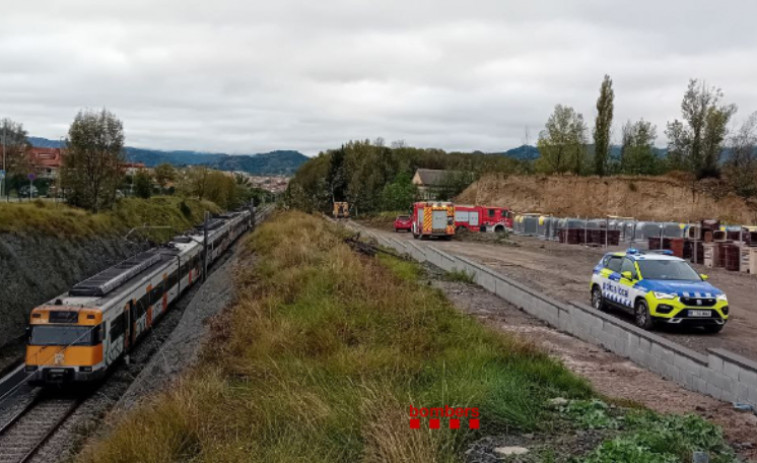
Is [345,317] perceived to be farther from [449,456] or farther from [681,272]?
[681,272]

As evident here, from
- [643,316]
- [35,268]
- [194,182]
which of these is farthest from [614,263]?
[194,182]

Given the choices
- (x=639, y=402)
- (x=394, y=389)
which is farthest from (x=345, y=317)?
(x=639, y=402)

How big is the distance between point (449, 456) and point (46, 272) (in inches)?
1243

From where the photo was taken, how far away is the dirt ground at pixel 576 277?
1385 centimetres

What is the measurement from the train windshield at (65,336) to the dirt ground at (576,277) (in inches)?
563

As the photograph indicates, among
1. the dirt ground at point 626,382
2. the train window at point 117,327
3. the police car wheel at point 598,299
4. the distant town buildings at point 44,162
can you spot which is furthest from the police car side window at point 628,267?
the distant town buildings at point 44,162

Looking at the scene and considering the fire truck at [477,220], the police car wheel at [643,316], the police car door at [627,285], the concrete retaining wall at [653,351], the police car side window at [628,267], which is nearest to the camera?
the concrete retaining wall at [653,351]

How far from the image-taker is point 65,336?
52.1 ft

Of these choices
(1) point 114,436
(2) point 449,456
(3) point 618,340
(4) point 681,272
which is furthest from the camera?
(4) point 681,272

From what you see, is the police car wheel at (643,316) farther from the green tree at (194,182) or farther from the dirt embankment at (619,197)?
the green tree at (194,182)

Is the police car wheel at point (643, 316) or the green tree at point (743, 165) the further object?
the green tree at point (743, 165)

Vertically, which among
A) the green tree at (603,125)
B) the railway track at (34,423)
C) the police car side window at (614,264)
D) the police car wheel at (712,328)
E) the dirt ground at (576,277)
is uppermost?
the green tree at (603,125)

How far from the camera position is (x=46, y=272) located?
31.4 metres

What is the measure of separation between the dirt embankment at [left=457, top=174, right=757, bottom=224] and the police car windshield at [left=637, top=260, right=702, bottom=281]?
4506 centimetres
